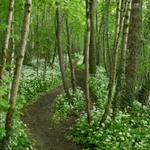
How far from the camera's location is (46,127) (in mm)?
15344

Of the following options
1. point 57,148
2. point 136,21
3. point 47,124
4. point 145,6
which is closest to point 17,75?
point 57,148

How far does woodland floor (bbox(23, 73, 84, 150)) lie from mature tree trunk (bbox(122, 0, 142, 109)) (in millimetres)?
2758

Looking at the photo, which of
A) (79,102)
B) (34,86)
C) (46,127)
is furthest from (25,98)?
(46,127)

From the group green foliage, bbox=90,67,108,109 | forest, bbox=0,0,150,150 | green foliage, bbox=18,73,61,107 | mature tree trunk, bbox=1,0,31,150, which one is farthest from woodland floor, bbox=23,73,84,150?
mature tree trunk, bbox=1,0,31,150

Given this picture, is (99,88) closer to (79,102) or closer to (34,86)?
→ (34,86)

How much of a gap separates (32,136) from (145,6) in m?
17.4

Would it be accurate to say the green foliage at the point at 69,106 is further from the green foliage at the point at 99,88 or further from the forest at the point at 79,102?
the green foliage at the point at 99,88

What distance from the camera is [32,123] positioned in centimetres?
1588

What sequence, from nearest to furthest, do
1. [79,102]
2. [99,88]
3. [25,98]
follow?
[79,102]
[25,98]
[99,88]

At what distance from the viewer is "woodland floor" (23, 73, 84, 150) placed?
13.0 m

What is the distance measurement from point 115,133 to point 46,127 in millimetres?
3517

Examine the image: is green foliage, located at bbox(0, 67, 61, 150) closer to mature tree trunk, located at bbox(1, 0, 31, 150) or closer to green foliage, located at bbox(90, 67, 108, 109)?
mature tree trunk, located at bbox(1, 0, 31, 150)

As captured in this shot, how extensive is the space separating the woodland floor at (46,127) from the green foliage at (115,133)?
500mm

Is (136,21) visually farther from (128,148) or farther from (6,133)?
(6,133)
